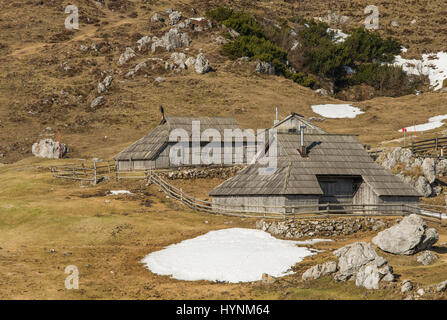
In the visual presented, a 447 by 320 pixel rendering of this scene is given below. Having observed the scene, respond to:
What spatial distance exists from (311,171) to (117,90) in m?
58.7

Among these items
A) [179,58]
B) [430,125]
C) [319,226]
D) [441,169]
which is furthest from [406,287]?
[179,58]

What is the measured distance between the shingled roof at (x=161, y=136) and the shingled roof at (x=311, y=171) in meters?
16.1

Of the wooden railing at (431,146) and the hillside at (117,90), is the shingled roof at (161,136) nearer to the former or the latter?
the hillside at (117,90)

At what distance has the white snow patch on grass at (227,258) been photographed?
2892 cm

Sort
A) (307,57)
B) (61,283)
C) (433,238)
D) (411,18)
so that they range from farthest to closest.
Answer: (411,18), (307,57), (433,238), (61,283)

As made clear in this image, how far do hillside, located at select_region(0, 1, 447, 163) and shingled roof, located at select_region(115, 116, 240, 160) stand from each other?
12.3 metres

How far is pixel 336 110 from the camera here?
302 ft

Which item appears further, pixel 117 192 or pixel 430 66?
pixel 430 66

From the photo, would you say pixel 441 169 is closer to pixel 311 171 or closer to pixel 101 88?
pixel 311 171

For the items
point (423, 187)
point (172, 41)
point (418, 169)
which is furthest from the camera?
point (172, 41)

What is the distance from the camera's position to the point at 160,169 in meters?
59.9
